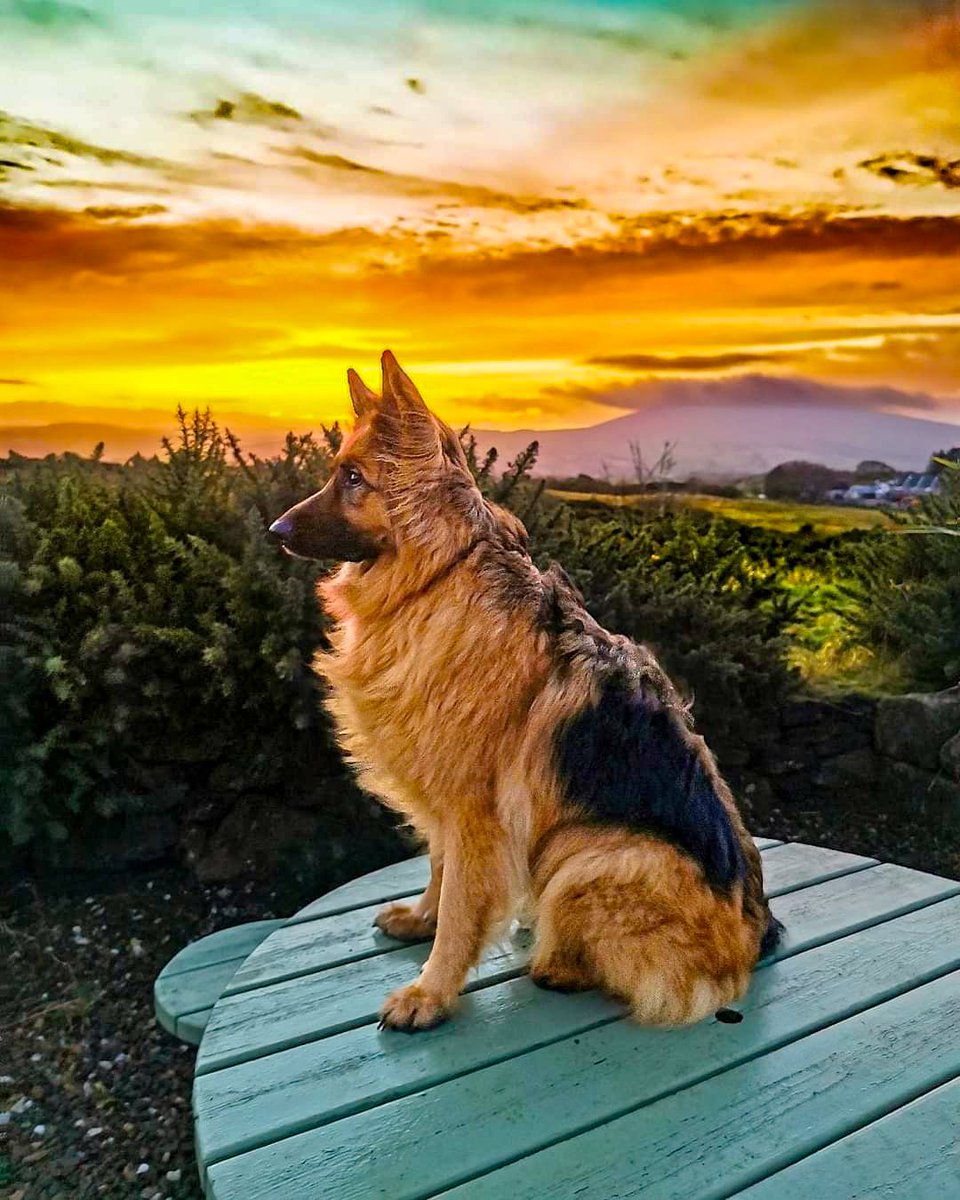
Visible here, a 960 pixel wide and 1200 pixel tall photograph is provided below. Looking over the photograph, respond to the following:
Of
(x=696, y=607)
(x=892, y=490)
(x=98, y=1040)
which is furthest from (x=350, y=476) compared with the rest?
(x=892, y=490)

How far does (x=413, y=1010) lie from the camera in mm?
2432

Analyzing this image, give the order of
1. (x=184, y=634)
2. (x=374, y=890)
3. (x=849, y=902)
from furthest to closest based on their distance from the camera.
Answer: (x=184, y=634), (x=374, y=890), (x=849, y=902)

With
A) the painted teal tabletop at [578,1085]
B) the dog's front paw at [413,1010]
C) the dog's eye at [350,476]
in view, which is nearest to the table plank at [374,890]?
the painted teal tabletop at [578,1085]

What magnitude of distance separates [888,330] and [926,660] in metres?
1.84

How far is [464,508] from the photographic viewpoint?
2518 millimetres

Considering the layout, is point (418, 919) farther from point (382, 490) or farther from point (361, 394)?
point (361, 394)

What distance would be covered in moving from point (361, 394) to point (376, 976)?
1518 mm

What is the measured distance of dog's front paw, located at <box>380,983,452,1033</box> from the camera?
7.93 ft

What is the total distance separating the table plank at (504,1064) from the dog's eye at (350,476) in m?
1.31

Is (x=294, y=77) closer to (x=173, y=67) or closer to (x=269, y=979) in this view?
(x=173, y=67)

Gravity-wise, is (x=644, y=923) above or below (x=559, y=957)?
above


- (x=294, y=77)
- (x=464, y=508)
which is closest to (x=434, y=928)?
(x=464, y=508)

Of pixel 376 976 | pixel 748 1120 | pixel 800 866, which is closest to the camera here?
pixel 748 1120

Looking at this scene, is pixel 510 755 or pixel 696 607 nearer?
pixel 510 755
